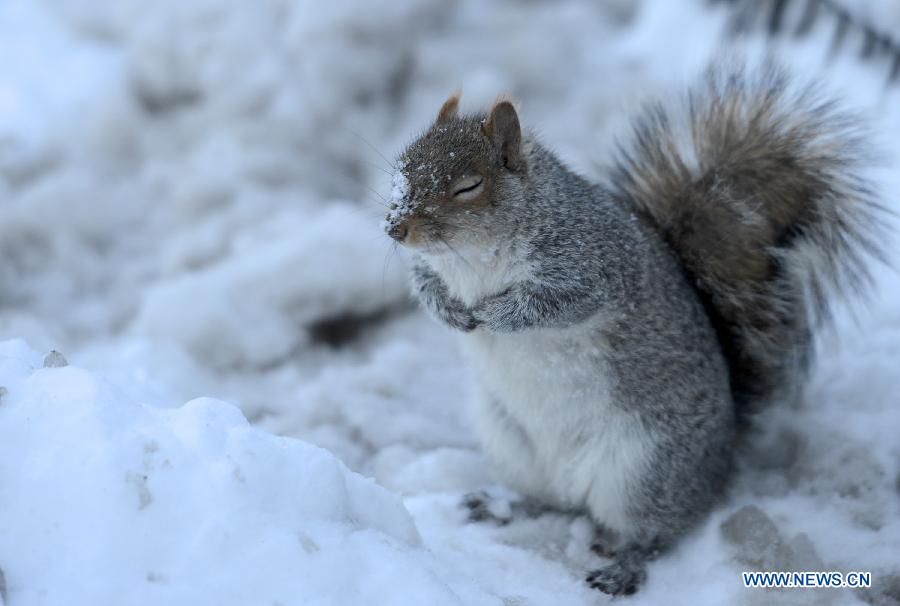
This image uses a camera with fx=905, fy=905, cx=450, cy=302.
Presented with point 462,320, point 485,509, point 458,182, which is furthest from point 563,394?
point 458,182

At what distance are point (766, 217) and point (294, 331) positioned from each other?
1.44m

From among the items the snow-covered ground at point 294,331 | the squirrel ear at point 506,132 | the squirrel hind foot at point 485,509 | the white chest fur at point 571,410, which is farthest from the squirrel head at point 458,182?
the squirrel hind foot at point 485,509

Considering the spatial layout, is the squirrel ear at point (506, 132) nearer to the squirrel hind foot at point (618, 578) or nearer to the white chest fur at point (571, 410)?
the white chest fur at point (571, 410)

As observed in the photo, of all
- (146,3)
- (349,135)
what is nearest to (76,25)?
(146,3)

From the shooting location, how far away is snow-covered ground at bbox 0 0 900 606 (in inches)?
53.2

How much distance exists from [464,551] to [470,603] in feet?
1.14

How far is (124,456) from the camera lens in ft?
4.49

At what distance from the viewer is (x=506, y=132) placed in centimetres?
183

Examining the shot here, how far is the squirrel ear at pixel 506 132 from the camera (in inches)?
71.2

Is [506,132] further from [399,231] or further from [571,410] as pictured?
[571,410]

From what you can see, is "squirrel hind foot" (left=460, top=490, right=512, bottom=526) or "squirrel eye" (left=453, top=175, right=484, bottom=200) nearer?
"squirrel eye" (left=453, top=175, right=484, bottom=200)

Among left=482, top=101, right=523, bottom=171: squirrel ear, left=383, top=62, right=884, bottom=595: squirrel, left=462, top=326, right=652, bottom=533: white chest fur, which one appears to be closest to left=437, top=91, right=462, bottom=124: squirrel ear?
left=383, top=62, right=884, bottom=595: squirrel

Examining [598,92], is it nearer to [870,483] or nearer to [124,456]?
[870,483]

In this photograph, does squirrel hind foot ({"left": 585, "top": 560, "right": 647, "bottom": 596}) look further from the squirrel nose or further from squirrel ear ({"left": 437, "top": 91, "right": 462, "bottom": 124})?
squirrel ear ({"left": 437, "top": 91, "right": 462, "bottom": 124})
